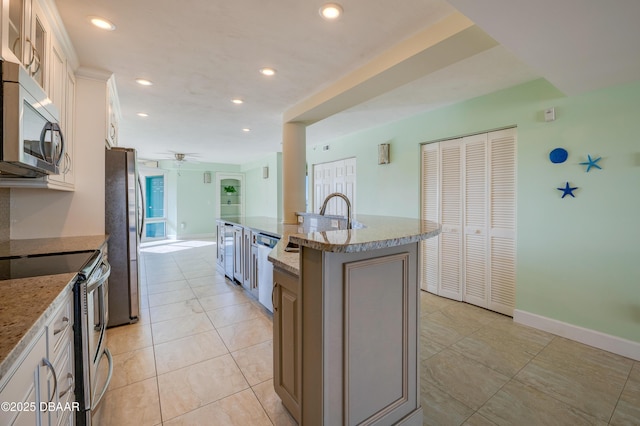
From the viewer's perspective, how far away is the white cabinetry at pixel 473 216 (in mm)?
3006

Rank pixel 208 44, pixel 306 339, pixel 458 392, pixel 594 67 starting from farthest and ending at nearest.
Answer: pixel 208 44 → pixel 594 67 → pixel 458 392 → pixel 306 339

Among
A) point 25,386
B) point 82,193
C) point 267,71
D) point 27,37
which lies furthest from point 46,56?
point 25,386

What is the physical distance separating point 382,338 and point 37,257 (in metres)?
2.16

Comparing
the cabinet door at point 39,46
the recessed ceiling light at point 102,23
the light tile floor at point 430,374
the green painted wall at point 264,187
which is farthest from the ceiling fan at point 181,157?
the cabinet door at point 39,46

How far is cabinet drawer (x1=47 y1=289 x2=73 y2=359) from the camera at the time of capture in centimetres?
100

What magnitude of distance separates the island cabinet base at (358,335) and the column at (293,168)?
8.15 ft

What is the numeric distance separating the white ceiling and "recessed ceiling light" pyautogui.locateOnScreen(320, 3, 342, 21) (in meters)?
0.05

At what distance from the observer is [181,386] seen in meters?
1.86

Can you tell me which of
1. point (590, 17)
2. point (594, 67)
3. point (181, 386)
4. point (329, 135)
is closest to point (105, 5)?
point (181, 386)

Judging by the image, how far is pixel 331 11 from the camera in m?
1.74

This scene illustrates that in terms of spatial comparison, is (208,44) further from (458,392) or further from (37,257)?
(458,392)

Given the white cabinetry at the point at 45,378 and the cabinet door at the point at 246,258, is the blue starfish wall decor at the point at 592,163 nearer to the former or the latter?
the cabinet door at the point at 246,258

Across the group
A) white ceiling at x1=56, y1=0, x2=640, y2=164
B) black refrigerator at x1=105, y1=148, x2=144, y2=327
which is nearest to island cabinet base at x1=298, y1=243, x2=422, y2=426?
white ceiling at x1=56, y1=0, x2=640, y2=164

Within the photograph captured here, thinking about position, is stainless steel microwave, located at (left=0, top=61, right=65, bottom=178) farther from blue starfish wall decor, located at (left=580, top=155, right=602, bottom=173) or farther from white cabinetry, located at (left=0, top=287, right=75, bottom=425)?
blue starfish wall decor, located at (left=580, top=155, right=602, bottom=173)
